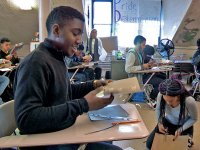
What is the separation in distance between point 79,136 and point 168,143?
4.35ft

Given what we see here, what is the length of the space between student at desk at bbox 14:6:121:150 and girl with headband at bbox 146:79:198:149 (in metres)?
1.20

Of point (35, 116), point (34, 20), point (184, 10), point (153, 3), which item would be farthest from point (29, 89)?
point (153, 3)

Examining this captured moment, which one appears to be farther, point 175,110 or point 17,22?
point 17,22

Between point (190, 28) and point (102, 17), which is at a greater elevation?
point (102, 17)

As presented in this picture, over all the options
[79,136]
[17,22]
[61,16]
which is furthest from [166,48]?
[79,136]

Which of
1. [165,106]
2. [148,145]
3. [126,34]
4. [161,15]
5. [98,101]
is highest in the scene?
[161,15]

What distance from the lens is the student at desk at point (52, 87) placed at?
3.43 feet

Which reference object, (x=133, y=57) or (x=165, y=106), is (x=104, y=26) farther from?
(x=165, y=106)

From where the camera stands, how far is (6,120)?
4.31 feet

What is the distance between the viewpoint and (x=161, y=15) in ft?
24.2

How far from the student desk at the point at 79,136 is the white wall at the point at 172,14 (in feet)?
19.3

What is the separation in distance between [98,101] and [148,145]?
153 cm

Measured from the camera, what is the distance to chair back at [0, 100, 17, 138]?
1.28 m

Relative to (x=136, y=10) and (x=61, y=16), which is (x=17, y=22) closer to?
(x=136, y=10)
